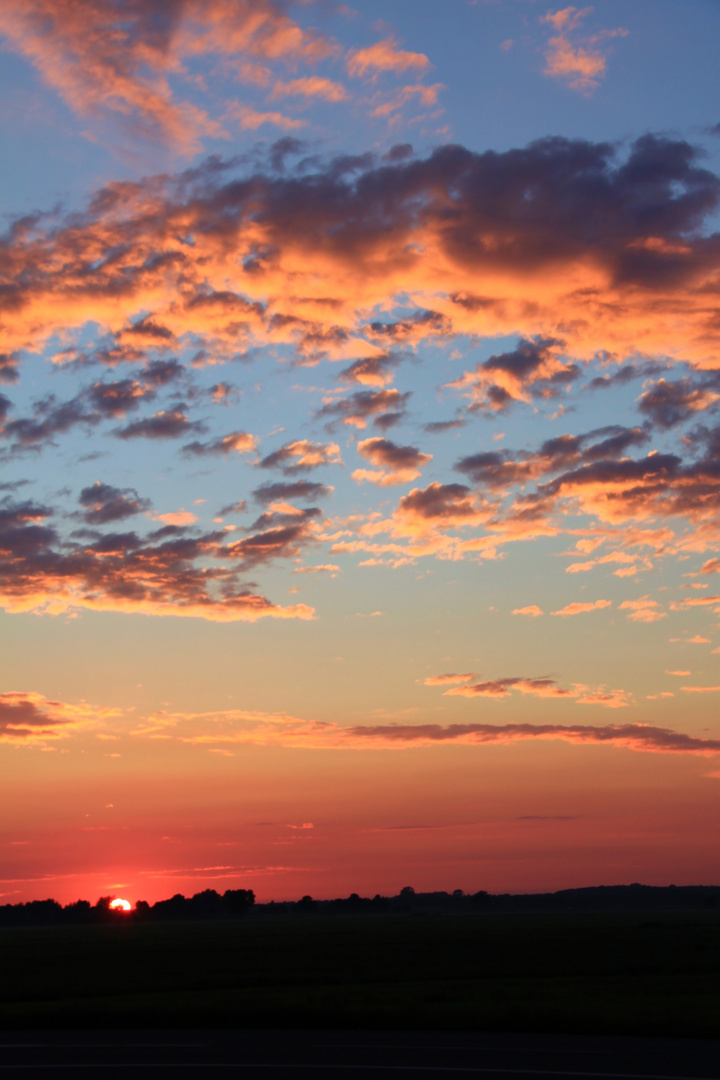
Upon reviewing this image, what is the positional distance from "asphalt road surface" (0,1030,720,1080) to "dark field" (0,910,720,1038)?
2161 mm

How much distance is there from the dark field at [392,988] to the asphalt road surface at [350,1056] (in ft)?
7.09

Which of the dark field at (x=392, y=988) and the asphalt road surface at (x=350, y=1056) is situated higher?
the asphalt road surface at (x=350, y=1056)

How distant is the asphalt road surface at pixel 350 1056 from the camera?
15.9m

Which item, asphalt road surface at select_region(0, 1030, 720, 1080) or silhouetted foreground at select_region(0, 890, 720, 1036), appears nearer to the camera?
asphalt road surface at select_region(0, 1030, 720, 1080)

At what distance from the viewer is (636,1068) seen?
16141mm

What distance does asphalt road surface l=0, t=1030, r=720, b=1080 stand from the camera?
1585cm

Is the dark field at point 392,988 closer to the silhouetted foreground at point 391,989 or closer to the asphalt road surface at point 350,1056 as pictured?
the silhouetted foreground at point 391,989

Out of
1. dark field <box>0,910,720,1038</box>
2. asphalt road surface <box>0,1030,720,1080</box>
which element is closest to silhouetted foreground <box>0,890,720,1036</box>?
dark field <box>0,910,720,1038</box>

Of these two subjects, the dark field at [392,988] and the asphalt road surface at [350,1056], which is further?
the dark field at [392,988]

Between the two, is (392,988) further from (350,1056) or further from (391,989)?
(350,1056)

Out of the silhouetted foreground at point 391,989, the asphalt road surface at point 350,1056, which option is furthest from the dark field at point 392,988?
the asphalt road surface at point 350,1056

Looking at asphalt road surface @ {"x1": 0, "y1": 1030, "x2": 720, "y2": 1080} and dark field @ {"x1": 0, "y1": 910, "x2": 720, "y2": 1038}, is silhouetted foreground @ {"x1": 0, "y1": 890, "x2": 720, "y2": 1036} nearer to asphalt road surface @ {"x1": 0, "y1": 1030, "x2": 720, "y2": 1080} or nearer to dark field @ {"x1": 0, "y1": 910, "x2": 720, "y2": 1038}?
dark field @ {"x1": 0, "y1": 910, "x2": 720, "y2": 1038}

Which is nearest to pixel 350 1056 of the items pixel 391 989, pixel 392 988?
pixel 391 989

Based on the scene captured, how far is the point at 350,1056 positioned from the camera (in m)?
17.7
